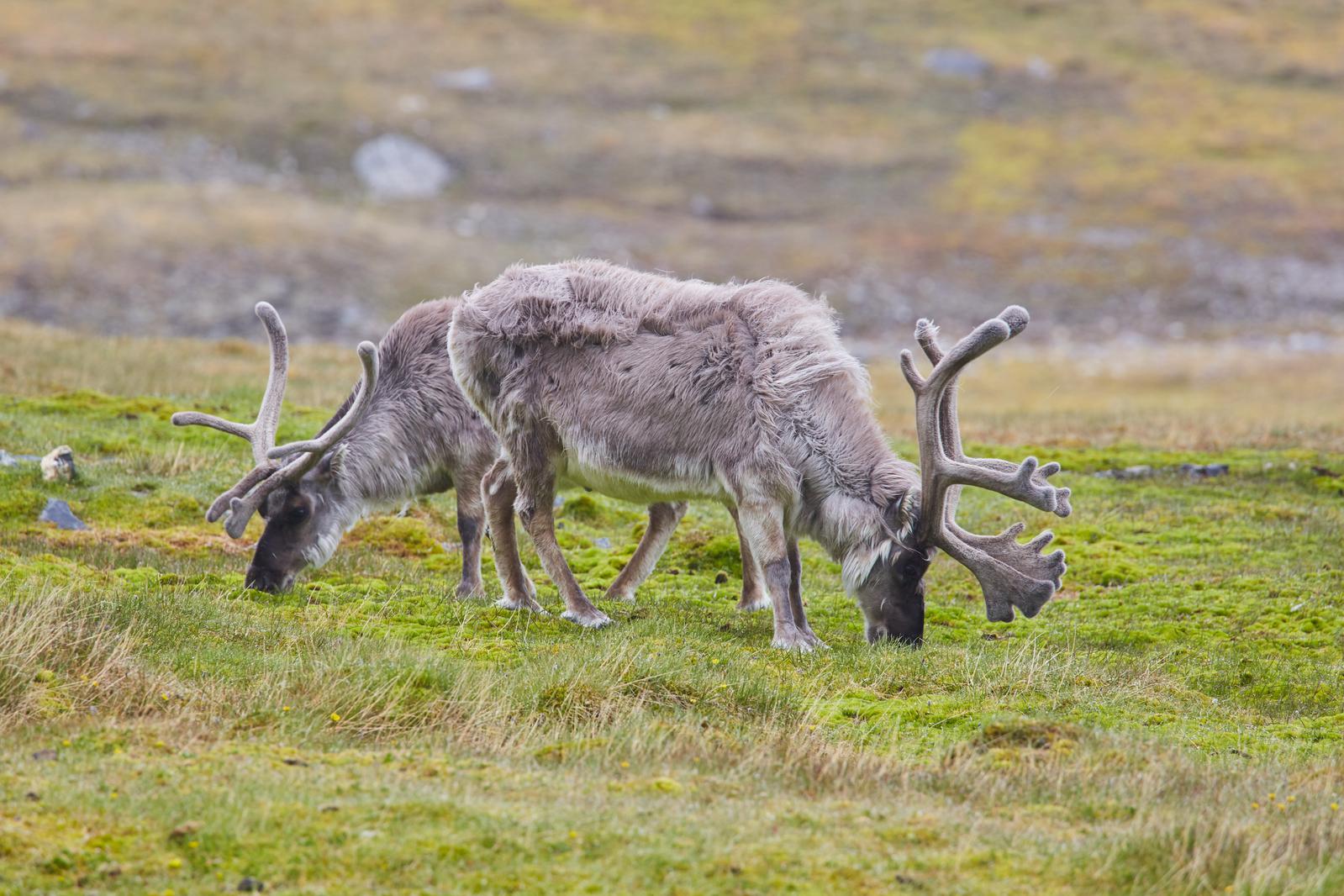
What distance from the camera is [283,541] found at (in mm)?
13141

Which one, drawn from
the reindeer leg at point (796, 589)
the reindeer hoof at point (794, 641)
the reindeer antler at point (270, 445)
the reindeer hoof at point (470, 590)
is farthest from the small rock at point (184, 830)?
the reindeer hoof at point (470, 590)

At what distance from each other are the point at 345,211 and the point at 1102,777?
63934 millimetres

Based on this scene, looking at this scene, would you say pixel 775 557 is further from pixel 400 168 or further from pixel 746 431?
pixel 400 168

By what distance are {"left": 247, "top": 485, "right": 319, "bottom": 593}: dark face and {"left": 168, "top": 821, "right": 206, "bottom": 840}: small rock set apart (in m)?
6.24

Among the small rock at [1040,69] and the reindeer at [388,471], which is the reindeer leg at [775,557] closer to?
the reindeer at [388,471]

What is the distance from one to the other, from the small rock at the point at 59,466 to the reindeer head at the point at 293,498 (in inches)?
113

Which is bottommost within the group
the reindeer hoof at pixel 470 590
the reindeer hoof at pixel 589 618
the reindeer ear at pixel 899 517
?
the reindeer hoof at pixel 470 590

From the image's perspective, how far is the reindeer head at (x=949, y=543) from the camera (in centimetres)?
1130

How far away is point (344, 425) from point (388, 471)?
2.28ft

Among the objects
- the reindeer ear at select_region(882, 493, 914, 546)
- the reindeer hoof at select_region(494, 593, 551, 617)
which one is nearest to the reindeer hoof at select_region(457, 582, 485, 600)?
the reindeer hoof at select_region(494, 593, 551, 617)

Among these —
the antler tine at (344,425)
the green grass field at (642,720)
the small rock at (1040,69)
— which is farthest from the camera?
the small rock at (1040,69)

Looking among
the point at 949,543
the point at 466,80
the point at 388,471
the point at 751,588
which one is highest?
the point at 466,80

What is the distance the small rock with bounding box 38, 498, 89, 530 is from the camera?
14.4 m

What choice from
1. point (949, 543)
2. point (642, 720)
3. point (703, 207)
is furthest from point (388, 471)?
point (703, 207)
